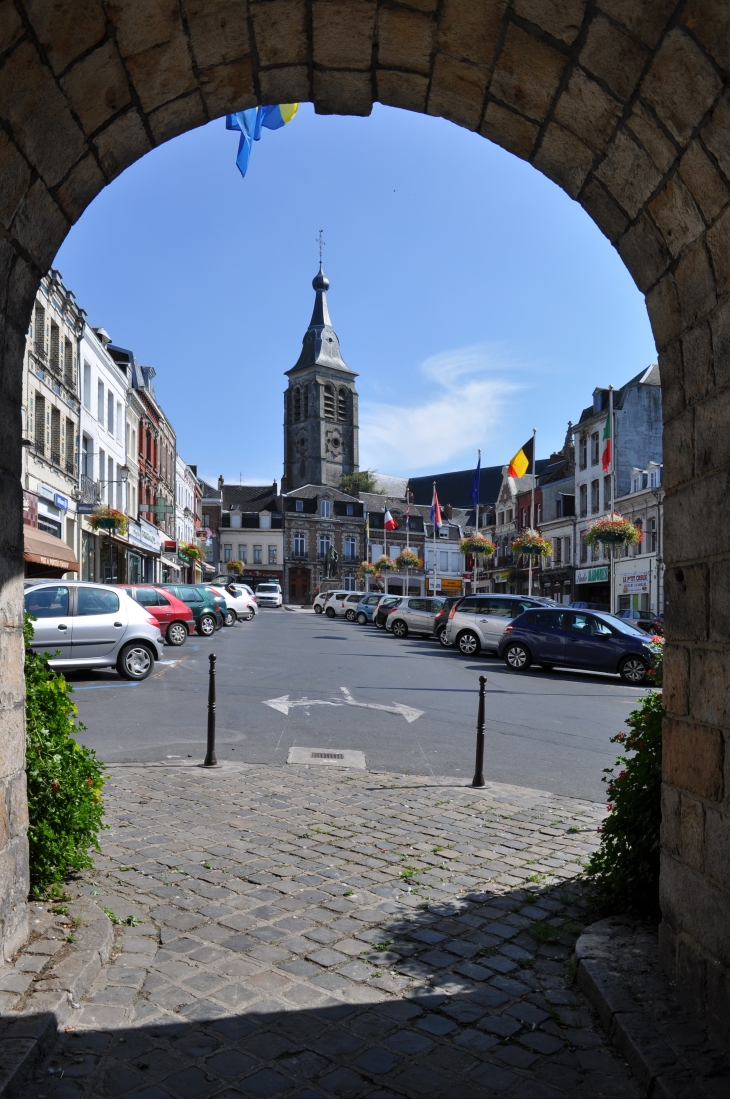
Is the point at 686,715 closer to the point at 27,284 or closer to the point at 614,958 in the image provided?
the point at 614,958

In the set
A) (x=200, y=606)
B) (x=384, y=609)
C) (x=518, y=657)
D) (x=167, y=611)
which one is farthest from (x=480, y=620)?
(x=384, y=609)

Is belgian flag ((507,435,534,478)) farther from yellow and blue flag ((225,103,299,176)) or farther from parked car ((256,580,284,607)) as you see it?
yellow and blue flag ((225,103,299,176))

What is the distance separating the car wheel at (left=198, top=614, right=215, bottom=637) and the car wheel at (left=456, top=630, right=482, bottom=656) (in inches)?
343

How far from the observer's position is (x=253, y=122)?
5.83 m

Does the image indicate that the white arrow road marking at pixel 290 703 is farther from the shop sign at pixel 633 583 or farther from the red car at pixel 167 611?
the shop sign at pixel 633 583

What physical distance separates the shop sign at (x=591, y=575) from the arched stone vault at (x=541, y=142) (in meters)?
44.9

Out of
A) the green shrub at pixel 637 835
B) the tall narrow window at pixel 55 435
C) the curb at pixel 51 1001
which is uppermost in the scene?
the tall narrow window at pixel 55 435

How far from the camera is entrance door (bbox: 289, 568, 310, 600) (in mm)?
84062

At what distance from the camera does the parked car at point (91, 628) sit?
1372cm

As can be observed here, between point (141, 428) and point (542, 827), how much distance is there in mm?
40409

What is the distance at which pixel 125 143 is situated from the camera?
4059 mm

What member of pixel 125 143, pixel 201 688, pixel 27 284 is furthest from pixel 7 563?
pixel 201 688

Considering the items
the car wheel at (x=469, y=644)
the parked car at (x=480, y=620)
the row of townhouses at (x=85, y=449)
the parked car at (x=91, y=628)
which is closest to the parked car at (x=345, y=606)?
the row of townhouses at (x=85, y=449)

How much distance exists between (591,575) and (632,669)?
32.6 metres
